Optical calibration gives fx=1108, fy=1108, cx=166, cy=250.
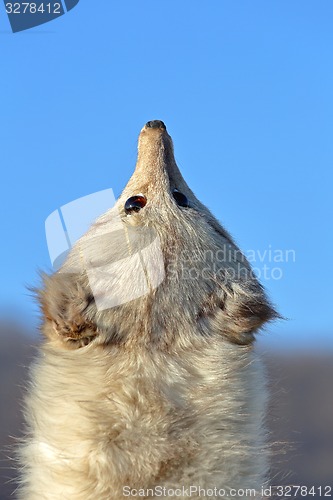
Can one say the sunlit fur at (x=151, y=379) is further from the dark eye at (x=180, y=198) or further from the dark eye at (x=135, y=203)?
the dark eye at (x=180, y=198)

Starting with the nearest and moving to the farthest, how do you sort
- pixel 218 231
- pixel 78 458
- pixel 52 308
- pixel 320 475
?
pixel 78 458 < pixel 52 308 < pixel 218 231 < pixel 320 475

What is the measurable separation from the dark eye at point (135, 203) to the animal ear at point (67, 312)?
1.69 ft

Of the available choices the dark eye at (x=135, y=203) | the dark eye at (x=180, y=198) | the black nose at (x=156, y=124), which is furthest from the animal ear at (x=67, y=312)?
the black nose at (x=156, y=124)

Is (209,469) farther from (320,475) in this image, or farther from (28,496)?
(320,475)

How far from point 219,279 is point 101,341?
2.18ft

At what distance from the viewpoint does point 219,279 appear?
4.95m

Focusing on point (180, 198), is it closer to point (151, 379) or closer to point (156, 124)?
point (156, 124)

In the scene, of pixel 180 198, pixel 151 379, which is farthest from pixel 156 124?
pixel 151 379

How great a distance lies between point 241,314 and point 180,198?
28.4 inches

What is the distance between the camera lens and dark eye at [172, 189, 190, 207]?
5293mm

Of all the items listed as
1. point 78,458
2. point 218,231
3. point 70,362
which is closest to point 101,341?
point 70,362

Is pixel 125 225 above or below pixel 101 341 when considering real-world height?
above

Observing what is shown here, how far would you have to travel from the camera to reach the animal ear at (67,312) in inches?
183

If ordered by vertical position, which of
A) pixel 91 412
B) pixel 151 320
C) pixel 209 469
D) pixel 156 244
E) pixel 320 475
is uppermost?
pixel 156 244
